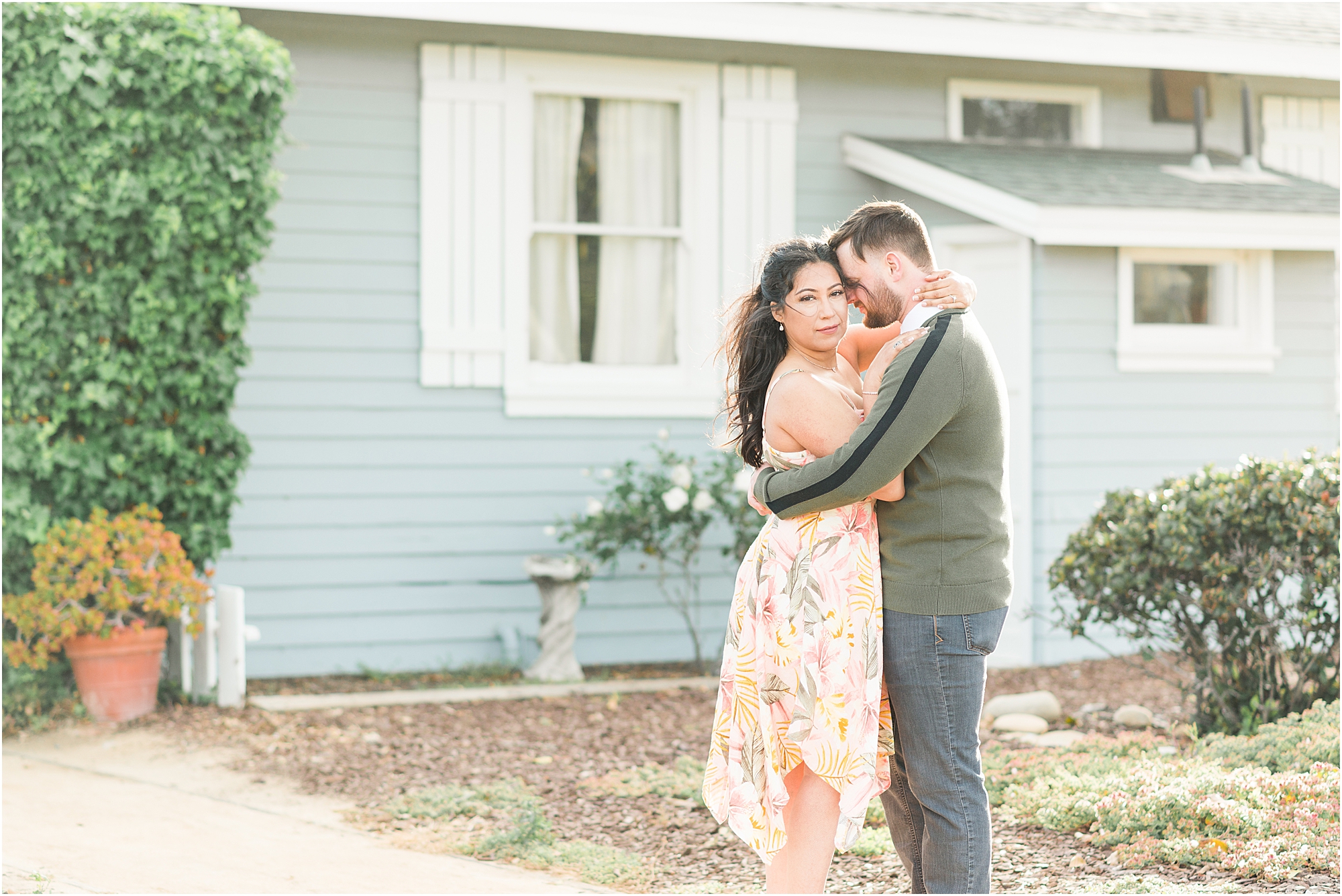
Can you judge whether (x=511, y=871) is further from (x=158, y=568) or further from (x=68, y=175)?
(x=68, y=175)

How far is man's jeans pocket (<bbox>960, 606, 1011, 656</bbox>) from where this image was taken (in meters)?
2.98

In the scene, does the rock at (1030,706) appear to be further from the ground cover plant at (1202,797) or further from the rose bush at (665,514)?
the rose bush at (665,514)

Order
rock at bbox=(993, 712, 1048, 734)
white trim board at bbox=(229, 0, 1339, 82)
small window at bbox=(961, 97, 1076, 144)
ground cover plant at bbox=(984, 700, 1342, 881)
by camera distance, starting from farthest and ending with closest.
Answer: small window at bbox=(961, 97, 1076, 144) < white trim board at bbox=(229, 0, 1339, 82) < rock at bbox=(993, 712, 1048, 734) < ground cover plant at bbox=(984, 700, 1342, 881)

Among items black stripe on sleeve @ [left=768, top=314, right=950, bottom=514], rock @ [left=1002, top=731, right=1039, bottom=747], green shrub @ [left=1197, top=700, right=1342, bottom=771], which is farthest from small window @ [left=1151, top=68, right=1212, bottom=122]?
black stripe on sleeve @ [left=768, top=314, right=950, bottom=514]

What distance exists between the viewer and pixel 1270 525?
4.90m

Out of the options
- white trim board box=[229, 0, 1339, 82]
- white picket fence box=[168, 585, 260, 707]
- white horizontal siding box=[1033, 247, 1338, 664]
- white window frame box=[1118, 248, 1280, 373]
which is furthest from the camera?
white window frame box=[1118, 248, 1280, 373]

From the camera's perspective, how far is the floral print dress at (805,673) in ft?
9.88

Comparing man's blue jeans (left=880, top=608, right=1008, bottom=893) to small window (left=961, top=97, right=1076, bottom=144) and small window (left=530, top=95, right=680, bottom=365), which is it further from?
small window (left=961, top=97, right=1076, bottom=144)

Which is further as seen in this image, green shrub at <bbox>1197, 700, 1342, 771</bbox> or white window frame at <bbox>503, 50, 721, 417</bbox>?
white window frame at <bbox>503, 50, 721, 417</bbox>

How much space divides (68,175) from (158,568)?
1790 mm

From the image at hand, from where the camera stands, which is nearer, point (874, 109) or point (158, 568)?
point (158, 568)

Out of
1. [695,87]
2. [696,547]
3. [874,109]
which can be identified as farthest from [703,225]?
[696,547]

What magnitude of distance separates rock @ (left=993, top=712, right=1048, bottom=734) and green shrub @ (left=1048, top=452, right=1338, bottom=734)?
540mm

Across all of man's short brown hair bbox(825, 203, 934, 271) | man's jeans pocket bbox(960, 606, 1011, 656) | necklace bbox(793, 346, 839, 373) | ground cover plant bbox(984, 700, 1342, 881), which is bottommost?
ground cover plant bbox(984, 700, 1342, 881)
